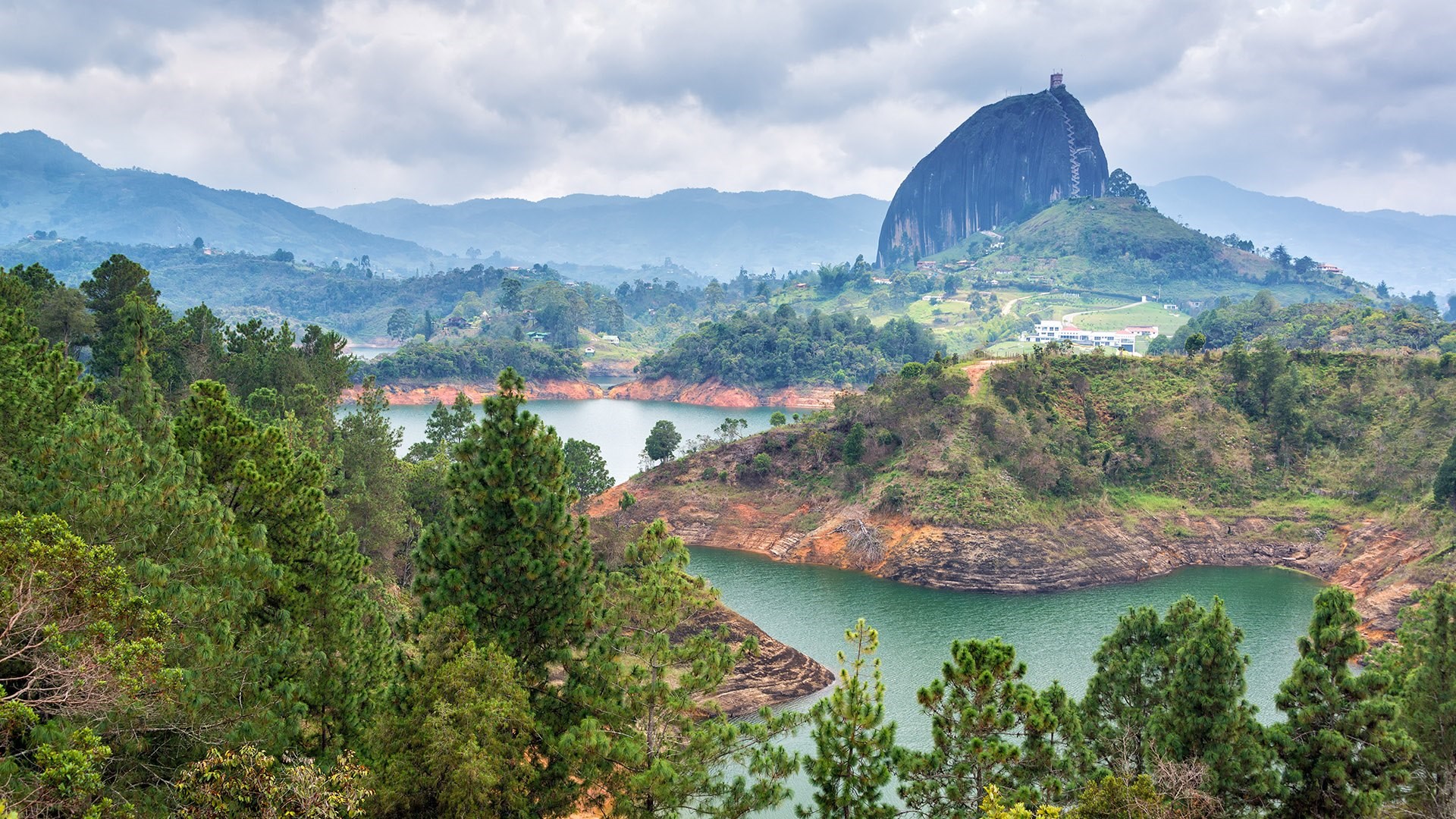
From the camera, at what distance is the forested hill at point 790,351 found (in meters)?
113

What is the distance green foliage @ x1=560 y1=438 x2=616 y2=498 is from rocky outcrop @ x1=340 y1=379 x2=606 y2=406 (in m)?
52.6

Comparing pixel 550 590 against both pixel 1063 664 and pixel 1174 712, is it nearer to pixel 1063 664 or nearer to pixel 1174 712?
pixel 1174 712

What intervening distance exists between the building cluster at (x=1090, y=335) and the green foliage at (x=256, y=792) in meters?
110

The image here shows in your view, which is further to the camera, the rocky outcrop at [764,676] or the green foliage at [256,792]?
the rocky outcrop at [764,676]

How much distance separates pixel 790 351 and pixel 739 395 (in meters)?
7.87

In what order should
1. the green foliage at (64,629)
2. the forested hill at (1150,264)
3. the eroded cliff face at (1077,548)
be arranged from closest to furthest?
the green foliage at (64,629) → the eroded cliff face at (1077,548) → the forested hill at (1150,264)

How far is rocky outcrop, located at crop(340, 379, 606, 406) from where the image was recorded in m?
112

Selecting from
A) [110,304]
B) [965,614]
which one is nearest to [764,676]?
[965,614]

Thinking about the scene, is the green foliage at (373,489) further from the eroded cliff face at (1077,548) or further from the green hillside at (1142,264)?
the green hillside at (1142,264)

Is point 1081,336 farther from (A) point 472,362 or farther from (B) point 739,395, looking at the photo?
(A) point 472,362

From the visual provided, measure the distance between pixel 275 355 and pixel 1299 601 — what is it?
47018mm

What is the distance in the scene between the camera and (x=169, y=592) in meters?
13.6

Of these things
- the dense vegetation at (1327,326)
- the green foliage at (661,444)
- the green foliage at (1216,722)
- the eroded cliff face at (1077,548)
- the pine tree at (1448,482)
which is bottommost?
the eroded cliff face at (1077,548)

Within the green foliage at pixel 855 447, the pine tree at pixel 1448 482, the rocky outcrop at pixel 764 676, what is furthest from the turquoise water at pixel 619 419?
the pine tree at pixel 1448 482
